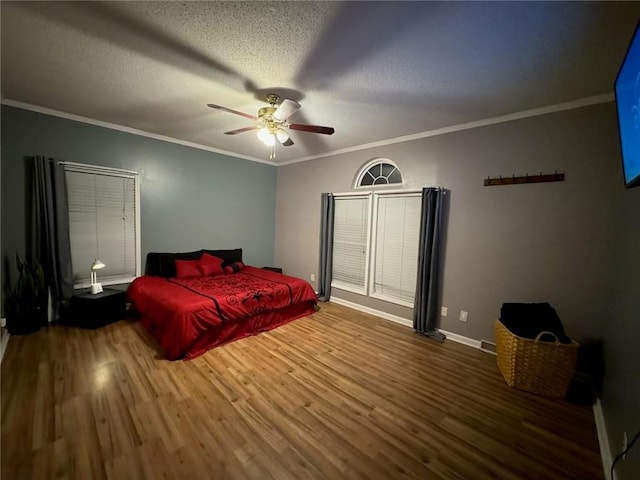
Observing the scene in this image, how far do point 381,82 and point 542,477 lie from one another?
2822mm

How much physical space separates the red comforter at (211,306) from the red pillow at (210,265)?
16 cm

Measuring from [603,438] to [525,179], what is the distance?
211 cm

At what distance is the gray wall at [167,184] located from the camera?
2832 millimetres

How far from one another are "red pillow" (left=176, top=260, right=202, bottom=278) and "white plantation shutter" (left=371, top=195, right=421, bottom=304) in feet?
8.76

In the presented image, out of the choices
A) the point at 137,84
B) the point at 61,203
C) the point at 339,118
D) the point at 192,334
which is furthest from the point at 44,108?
the point at 339,118

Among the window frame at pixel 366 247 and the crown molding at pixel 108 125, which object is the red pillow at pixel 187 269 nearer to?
the crown molding at pixel 108 125

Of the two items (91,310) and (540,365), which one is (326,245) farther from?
(91,310)

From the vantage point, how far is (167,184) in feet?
12.8

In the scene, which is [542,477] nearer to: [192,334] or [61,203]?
[192,334]

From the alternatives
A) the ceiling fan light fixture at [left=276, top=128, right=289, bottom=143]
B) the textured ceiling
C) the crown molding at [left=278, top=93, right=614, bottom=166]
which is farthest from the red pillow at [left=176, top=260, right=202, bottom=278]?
the crown molding at [left=278, top=93, right=614, bottom=166]

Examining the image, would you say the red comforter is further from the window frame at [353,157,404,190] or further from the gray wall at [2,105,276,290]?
the window frame at [353,157,404,190]

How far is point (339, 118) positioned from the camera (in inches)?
114

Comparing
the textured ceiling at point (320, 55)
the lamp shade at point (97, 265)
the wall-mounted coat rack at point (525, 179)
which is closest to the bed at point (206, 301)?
the lamp shade at point (97, 265)

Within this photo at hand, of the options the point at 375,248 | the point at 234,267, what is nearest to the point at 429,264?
the point at 375,248
